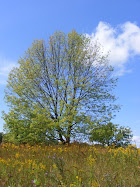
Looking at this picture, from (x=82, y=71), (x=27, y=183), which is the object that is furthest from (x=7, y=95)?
(x=27, y=183)

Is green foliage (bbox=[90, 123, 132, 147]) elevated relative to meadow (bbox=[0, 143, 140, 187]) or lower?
elevated

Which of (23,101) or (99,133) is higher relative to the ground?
(23,101)

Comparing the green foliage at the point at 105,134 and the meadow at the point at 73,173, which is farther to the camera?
the green foliage at the point at 105,134

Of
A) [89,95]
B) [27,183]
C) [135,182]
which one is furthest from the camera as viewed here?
[89,95]

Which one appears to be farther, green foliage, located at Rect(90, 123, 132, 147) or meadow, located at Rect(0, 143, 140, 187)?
green foliage, located at Rect(90, 123, 132, 147)

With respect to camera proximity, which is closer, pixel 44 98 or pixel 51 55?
pixel 44 98

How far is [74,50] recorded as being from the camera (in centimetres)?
1903

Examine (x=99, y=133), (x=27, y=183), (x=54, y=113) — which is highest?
(x=54, y=113)

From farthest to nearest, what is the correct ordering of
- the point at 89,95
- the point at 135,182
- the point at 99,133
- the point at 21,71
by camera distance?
the point at 21,71
the point at 89,95
the point at 99,133
the point at 135,182

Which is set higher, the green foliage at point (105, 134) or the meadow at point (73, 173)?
the green foliage at point (105, 134)

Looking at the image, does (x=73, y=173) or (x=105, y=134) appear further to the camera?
Answer: (x=105, y=134)

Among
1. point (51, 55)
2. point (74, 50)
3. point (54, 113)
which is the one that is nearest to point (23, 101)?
point (54, 113)

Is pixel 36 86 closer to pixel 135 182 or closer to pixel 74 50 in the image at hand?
pixel 74 50

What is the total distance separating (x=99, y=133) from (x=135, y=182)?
40.3 feet
